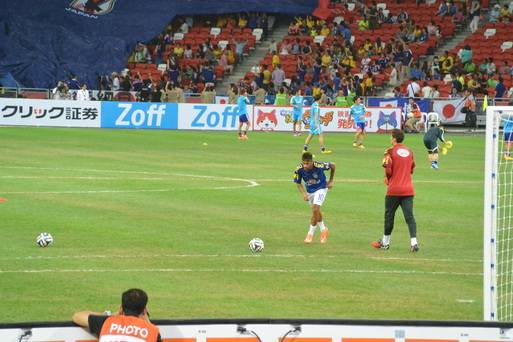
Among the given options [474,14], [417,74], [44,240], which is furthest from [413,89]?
[44,240]

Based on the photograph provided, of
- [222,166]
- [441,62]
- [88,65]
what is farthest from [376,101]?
[222,166]

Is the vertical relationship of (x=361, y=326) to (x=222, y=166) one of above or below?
below

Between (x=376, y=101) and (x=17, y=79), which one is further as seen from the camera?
(x=17, y=79)

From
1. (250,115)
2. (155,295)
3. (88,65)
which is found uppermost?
(88,65)

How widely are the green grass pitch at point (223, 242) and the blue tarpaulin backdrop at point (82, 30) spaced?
23.3 metres

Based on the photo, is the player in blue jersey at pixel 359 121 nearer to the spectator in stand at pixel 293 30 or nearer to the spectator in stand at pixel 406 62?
the spectator in stand at pixel 406 62

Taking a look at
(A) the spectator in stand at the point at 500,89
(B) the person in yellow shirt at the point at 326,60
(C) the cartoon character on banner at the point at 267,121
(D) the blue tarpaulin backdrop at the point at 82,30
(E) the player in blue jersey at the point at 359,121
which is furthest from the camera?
(B) the person in yellow shirt at the point at 326,60

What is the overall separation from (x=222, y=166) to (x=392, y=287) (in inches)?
723

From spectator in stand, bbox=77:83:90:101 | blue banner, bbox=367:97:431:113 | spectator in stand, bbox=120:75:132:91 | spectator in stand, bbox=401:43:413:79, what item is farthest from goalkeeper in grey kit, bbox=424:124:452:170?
spectator in stand, bbox=120:75:132:91

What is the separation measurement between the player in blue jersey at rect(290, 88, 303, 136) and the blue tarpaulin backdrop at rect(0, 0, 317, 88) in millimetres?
15454

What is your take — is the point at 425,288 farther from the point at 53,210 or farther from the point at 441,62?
the point at 441,62

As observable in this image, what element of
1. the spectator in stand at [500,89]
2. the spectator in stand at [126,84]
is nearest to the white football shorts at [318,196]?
the spectator in stand at [500,89]

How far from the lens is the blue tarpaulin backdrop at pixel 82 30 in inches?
2205

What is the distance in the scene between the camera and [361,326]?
9.19m
